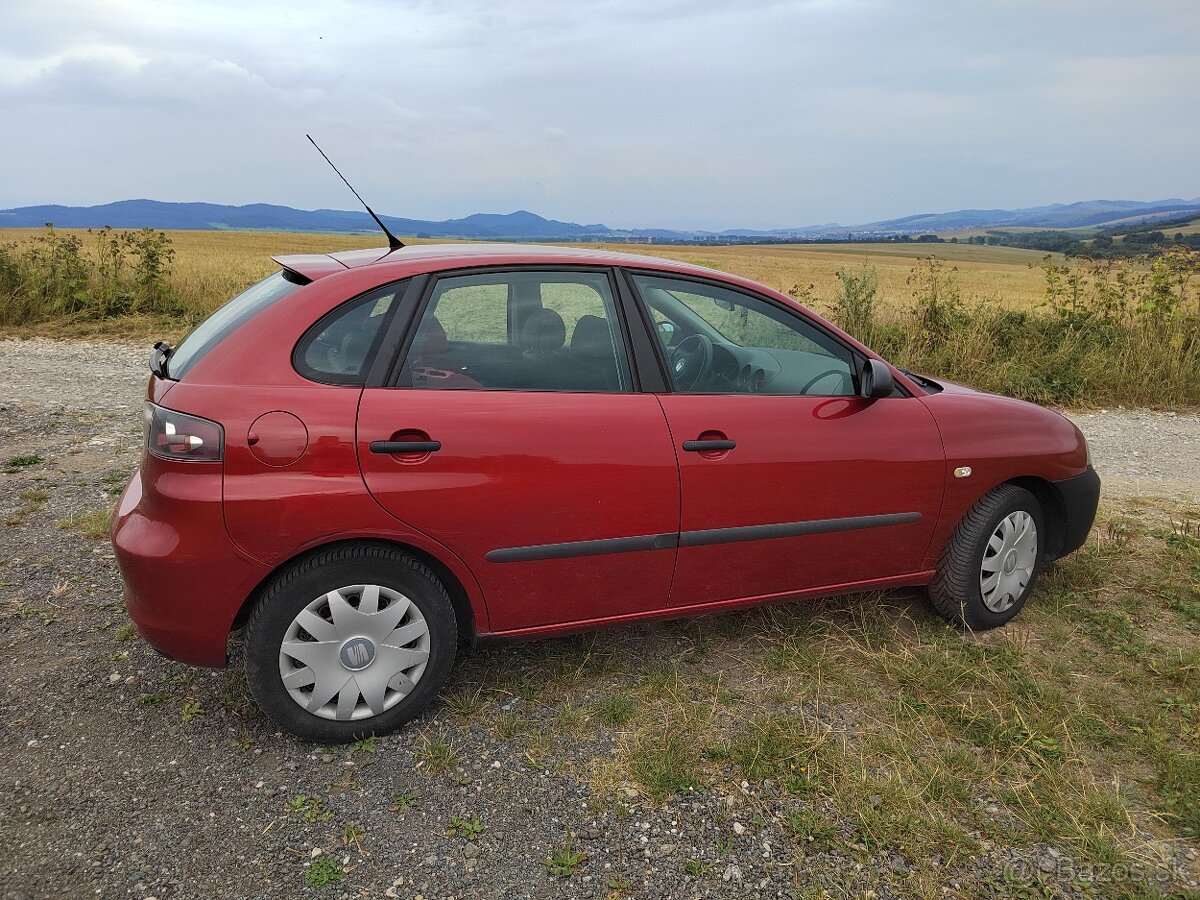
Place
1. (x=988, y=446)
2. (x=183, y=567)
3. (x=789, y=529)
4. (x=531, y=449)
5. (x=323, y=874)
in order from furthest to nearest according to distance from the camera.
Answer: (x=988, y=446)
(x=789, y=529)
(x=531, y=449)
(x=183, y=567)
(x=323, y=874)

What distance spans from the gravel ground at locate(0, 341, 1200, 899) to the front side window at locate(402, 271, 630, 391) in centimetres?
123

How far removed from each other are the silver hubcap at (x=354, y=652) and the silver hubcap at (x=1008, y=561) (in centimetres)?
250

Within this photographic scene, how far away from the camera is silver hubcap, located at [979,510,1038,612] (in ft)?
12.2

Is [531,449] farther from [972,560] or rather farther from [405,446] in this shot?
[972,560]

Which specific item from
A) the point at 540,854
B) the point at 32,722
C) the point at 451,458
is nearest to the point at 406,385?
the point at 451,458

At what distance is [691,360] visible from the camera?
10.8ft

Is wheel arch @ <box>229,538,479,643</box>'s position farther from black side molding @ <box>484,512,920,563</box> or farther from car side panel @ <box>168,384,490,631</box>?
black side molding @ <box>484,512,920,563</box>

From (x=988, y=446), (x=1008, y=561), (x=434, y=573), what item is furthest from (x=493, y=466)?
(x=1008, y=561)

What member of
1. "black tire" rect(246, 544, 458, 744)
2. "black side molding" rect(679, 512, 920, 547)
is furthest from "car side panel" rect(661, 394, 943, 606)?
"black tire" rect(246, 544, 458, 744)

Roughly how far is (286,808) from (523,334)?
1.74 metres

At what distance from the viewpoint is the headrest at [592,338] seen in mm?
3066

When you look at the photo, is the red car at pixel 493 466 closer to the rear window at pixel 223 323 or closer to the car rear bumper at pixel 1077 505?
the rear window at pixel 223 323

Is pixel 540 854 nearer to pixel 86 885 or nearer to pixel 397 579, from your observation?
pixel 397 579

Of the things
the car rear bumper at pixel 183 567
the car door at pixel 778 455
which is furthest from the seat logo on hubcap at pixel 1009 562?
the car rear bumper at pixel 183 567
